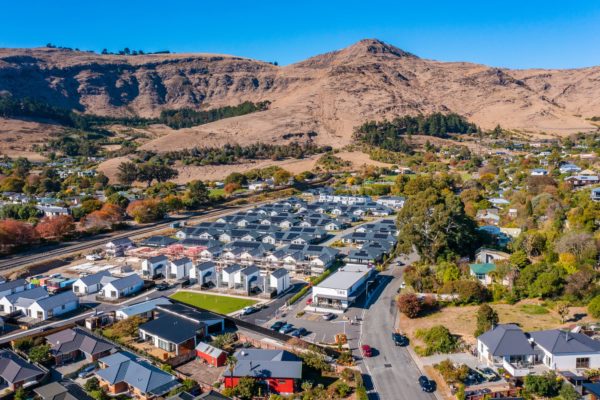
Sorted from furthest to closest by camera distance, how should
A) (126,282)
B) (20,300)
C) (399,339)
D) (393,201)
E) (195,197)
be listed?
1. (195,197)
2. (393,201)
3. (126,282)
4. (20,300)
5. (399,339)

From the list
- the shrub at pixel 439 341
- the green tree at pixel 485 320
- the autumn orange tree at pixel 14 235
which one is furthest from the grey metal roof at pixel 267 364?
the autumn orange tree at pixel 14 235

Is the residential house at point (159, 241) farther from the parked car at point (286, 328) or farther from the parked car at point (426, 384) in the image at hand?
the parked car at point (426, 384)

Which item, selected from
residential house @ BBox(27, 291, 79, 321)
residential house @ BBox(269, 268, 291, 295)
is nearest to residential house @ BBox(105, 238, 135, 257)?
residential house @ BBox(27, 291, 79, 321)

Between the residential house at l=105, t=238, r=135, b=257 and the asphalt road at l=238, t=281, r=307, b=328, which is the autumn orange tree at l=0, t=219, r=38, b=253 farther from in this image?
the asphalt road at l=238, t=281, r=307, b=328

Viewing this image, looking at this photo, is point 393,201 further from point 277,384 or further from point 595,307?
point 277,384

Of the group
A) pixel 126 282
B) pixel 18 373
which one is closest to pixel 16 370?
pixel 18 373

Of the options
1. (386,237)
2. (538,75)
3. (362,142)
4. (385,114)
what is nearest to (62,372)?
(386,237)

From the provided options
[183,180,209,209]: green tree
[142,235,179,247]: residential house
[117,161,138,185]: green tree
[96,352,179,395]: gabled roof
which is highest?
[117,161,138,185]: green tree
